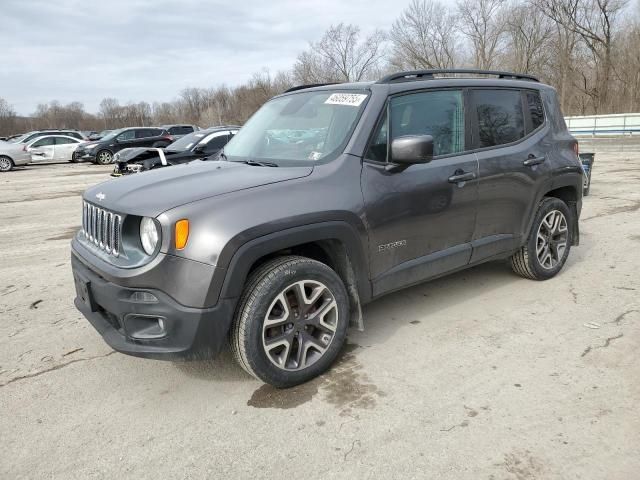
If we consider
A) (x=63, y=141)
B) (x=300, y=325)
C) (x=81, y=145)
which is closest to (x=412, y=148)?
(x=300, y=325)

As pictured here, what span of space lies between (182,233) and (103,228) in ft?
2.46

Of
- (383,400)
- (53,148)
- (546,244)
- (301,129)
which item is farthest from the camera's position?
(53,148)

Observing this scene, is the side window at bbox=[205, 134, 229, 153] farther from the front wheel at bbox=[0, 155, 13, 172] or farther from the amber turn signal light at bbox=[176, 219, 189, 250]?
the front wheel at bbox=[0, 155, 13, 172]

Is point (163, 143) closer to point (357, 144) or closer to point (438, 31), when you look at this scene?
point (357, 144)

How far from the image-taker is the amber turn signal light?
263 centimetres

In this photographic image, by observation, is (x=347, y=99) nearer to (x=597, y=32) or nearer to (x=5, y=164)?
(x=5, y=164)

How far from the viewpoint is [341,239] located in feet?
10.1

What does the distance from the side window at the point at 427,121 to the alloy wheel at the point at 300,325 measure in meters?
1.02

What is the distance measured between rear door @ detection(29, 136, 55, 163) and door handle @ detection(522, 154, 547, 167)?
25.5m

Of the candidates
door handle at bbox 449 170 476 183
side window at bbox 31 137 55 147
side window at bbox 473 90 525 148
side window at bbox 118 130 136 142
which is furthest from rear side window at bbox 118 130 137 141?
door handle at bbox 449 170 476 183

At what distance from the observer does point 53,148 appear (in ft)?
81.1

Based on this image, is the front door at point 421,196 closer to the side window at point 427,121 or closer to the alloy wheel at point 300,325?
the side window at point 427,121

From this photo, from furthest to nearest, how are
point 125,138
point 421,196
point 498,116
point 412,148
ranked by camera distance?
1. point 125,138
2. point 498,116
3. point 421,196
4. point 412,148

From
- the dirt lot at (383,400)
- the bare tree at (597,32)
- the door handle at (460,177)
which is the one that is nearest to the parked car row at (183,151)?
the dirt lot at (383,400)
